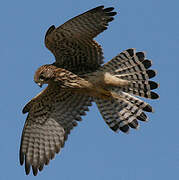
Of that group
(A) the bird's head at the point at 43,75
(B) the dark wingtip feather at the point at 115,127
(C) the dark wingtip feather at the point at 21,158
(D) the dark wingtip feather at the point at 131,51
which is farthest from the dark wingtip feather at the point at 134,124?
(C) the dark wingtip feather at the point at 21,158

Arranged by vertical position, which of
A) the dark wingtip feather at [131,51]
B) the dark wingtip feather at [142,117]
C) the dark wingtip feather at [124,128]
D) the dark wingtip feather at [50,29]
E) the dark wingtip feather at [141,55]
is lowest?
the dark wingtip feather at [124,128]

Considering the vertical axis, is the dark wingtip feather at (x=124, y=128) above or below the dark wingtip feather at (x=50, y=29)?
below

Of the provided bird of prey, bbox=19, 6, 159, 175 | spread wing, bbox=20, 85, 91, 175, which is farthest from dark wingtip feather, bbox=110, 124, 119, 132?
spread wing, bbox=20, 85, 91, 175

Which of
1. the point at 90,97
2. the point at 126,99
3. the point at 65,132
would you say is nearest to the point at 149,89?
the point at 126,99

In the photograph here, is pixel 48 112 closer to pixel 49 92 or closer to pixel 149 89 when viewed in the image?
Result: pixel 49 92

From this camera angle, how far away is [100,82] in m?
10.1

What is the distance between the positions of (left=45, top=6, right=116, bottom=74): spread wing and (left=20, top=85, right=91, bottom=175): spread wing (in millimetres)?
787

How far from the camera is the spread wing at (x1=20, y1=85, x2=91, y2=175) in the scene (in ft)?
35.0

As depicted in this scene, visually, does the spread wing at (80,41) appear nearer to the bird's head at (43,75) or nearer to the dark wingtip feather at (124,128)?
the bird's head at (43,75)

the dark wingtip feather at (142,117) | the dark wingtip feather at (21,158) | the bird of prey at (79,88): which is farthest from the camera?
the dark wingtip feather at (21,158)

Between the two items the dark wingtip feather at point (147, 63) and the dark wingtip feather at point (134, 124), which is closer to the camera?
the dark wingtip feather at point (147, 63)

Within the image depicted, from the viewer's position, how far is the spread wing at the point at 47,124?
35.0 feet

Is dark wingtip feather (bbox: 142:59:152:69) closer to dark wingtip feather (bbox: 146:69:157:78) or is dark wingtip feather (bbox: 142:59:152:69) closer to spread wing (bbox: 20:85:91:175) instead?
dark wingtip feather (bbox: 146:69:157:78)

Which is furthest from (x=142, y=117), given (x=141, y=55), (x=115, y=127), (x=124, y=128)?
(x=141, y=55)
